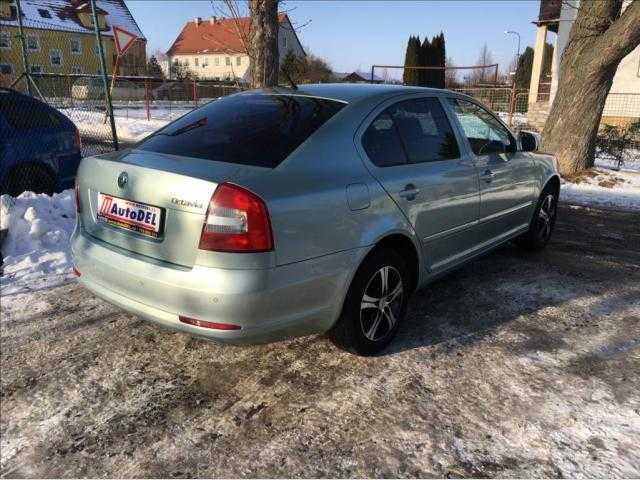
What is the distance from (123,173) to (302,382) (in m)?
1.56

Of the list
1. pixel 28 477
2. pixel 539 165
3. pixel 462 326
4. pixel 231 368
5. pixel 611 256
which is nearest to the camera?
pixel 28 477

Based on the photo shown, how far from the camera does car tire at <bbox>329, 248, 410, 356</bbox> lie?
3.04 meters

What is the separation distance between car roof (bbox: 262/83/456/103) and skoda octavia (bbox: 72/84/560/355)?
0.01 m

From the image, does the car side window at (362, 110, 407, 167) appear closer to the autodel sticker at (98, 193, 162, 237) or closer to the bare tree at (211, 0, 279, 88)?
the autodel sticker at (98, 193, 162, 237)

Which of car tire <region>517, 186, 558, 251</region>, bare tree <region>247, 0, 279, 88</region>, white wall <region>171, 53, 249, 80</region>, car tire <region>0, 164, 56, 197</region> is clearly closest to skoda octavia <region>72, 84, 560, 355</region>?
car tire <region>517, 186, 558, 251</region>

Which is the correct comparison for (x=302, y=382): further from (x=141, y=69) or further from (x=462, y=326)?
(x=141, y=69)

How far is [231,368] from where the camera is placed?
10.4 feet

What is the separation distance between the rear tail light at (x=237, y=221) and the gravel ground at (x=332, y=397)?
94 centimetres

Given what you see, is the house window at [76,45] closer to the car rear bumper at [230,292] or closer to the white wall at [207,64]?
the car rear bumper at [230,292]

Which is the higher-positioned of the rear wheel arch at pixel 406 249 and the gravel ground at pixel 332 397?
the rear wheel arch at pixel 406 249

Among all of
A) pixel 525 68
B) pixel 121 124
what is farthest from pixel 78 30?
pixel 525 68

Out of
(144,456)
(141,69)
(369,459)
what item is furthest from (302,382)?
(141,69)

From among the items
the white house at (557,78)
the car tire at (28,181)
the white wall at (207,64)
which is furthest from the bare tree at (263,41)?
the white wall at (207,64)

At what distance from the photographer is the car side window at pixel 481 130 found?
13.6 feet
